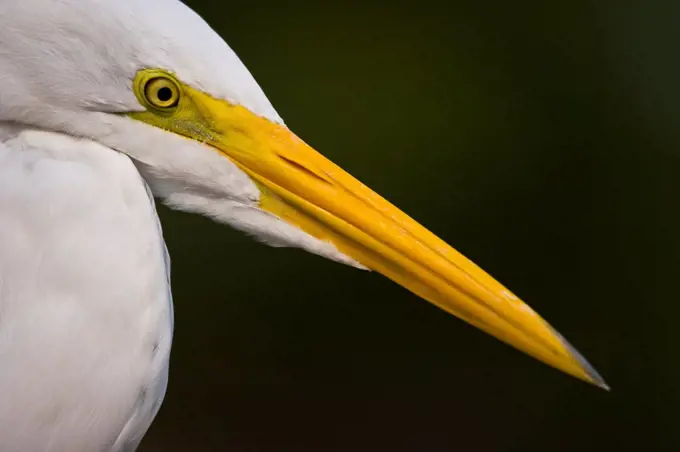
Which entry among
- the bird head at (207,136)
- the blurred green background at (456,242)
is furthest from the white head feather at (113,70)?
Result: the blurred green background at (456,242)

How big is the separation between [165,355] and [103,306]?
0.23 feet

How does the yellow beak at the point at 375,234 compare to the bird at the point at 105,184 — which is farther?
the yellow beak at the point at 375,234

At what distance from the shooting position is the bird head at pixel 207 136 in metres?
0.51

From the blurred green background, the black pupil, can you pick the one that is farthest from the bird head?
the blurred green background

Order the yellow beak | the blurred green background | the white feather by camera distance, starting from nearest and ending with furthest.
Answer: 1. the white feather
2. the yellow beak
3. the blurred green background

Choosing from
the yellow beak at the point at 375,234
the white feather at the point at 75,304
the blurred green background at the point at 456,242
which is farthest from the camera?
the blurred green background at the point at 456,242

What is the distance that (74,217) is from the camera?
51 centimetres

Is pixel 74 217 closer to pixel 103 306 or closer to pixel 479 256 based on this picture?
pixel 103 306

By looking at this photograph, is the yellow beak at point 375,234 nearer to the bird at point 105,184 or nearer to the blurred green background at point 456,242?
the bird at point 105,184

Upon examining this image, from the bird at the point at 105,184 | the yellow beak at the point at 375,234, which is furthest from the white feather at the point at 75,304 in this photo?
the yellow beak at the point at 375,234

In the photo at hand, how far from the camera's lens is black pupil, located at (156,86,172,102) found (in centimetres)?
54

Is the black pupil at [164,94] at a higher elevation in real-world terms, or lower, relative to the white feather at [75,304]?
higher

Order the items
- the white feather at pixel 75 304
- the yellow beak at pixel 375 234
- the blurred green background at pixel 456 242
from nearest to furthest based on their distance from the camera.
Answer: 1. the white feather at pixel 75 304
2. the yellow beak at pixel 375 234
3. the blurred green background at pixel 456 242

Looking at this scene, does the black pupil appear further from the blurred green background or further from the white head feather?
the blurred green background
